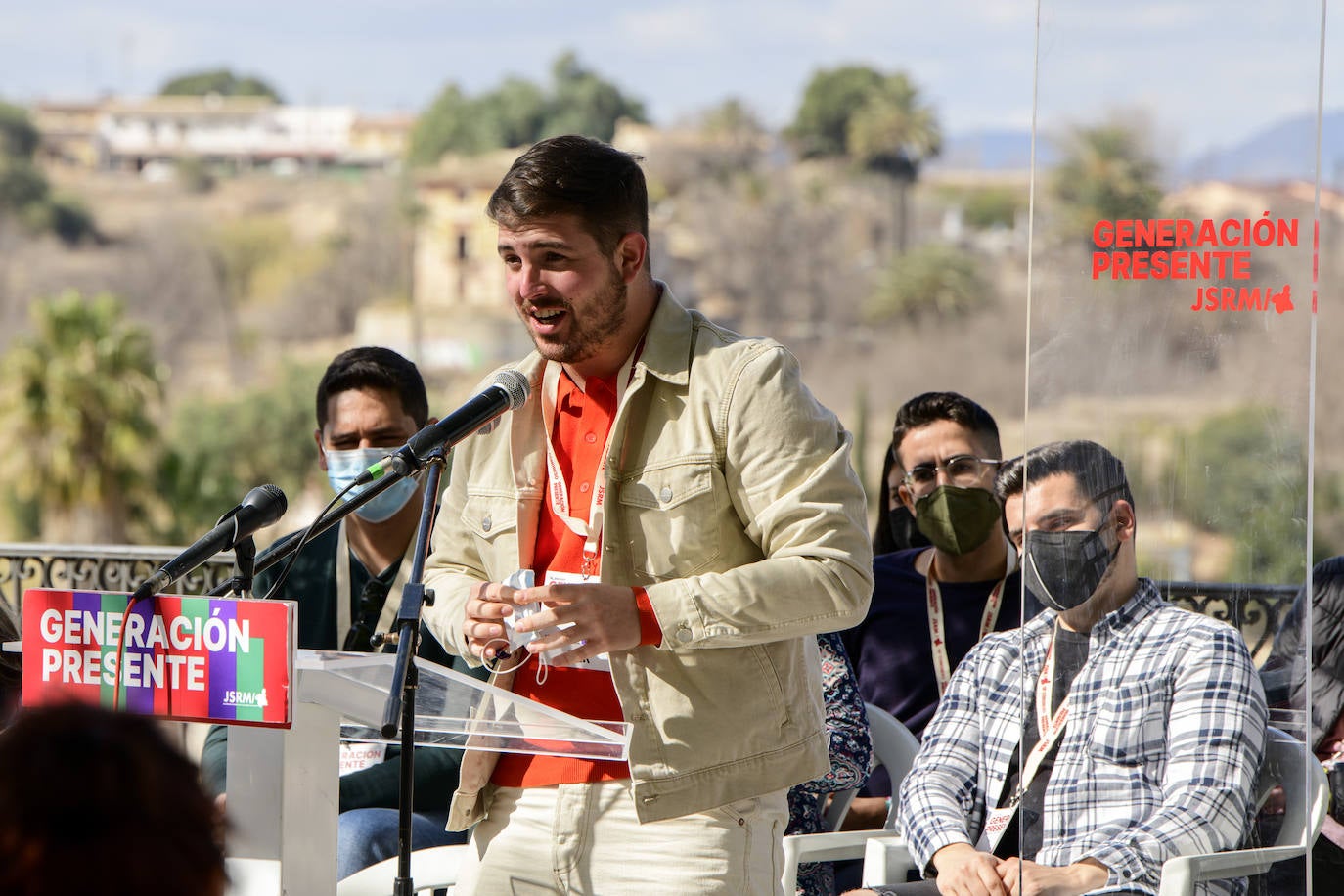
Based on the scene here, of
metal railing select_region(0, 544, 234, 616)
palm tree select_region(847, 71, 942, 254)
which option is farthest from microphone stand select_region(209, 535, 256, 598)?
palm tree select_region(847, 71, 942, 254)

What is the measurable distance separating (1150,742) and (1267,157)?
112cm

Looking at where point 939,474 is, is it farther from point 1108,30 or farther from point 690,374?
point 690,374

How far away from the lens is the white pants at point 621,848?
2164 millimetres

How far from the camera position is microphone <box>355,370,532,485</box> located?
6.71 feet

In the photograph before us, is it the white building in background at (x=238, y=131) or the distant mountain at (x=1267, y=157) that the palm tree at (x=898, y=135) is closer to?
the white building in background at (x=238, y=131)

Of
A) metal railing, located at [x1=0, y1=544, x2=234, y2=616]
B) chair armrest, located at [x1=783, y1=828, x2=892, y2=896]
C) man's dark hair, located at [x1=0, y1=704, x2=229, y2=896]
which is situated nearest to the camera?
man's dark hair, located at [x1=0, y1=704, x2=229, y2=896]

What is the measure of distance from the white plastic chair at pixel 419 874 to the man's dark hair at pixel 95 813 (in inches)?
68.4

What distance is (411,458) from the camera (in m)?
2.04

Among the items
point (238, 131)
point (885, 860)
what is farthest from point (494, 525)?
point (238, 131)

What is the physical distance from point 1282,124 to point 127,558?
5.40 metres

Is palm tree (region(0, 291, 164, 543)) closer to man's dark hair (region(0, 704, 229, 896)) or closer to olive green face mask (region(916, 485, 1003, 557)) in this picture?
olive green face mask (region(916, 485, 1003, 557))

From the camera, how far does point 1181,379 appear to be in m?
2.78

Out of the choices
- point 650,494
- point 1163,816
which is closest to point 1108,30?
point 650,494

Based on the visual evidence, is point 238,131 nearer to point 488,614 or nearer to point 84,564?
point 84,564
